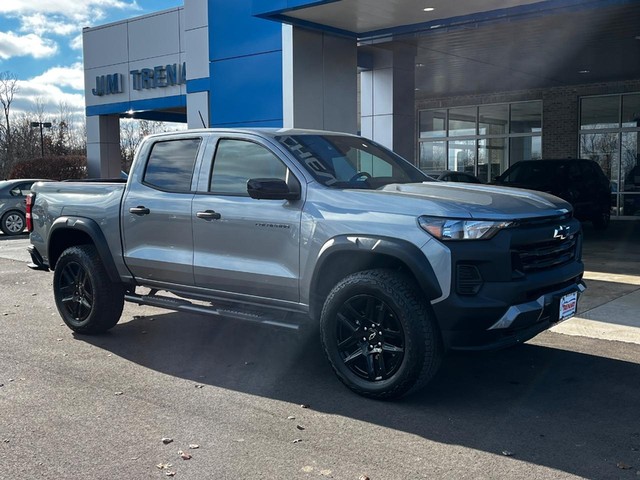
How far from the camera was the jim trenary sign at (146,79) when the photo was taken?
73.4 feet

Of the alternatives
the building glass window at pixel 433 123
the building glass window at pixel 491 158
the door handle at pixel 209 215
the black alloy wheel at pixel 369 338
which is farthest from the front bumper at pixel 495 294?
the building glass window at pixel 433 123

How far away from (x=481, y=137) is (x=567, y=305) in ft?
64.1

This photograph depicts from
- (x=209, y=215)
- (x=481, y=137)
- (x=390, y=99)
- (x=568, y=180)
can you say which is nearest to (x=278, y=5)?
(x=390, y=99)

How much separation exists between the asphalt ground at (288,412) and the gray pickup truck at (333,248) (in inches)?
18.0

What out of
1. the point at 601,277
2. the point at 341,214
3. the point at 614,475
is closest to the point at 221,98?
the point at 601,277

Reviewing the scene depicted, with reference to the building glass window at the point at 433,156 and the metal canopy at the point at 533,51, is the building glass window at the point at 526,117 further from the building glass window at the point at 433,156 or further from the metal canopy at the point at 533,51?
the building glass window at the point at 433,156

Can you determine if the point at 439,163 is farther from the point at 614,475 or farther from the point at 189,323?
the point at 614,475

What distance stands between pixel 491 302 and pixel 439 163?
68.7ft

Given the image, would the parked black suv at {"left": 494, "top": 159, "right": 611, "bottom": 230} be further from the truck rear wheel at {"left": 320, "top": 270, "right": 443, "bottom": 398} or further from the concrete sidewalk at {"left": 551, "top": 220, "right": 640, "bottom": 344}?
the truck rear wheel at {"left": 320, "top": 270, "right": 443, "bottom": 398}

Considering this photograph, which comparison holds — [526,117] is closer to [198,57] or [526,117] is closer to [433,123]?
[433,123]

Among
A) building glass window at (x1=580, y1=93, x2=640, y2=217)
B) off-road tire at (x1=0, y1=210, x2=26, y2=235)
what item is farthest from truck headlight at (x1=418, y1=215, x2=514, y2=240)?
building glass window at (x1=580, y1=93, x2=640, y2=217)

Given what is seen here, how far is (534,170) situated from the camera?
52.9ft

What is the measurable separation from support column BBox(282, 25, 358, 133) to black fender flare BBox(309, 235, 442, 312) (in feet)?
23.0

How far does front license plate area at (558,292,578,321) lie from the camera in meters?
5.03
